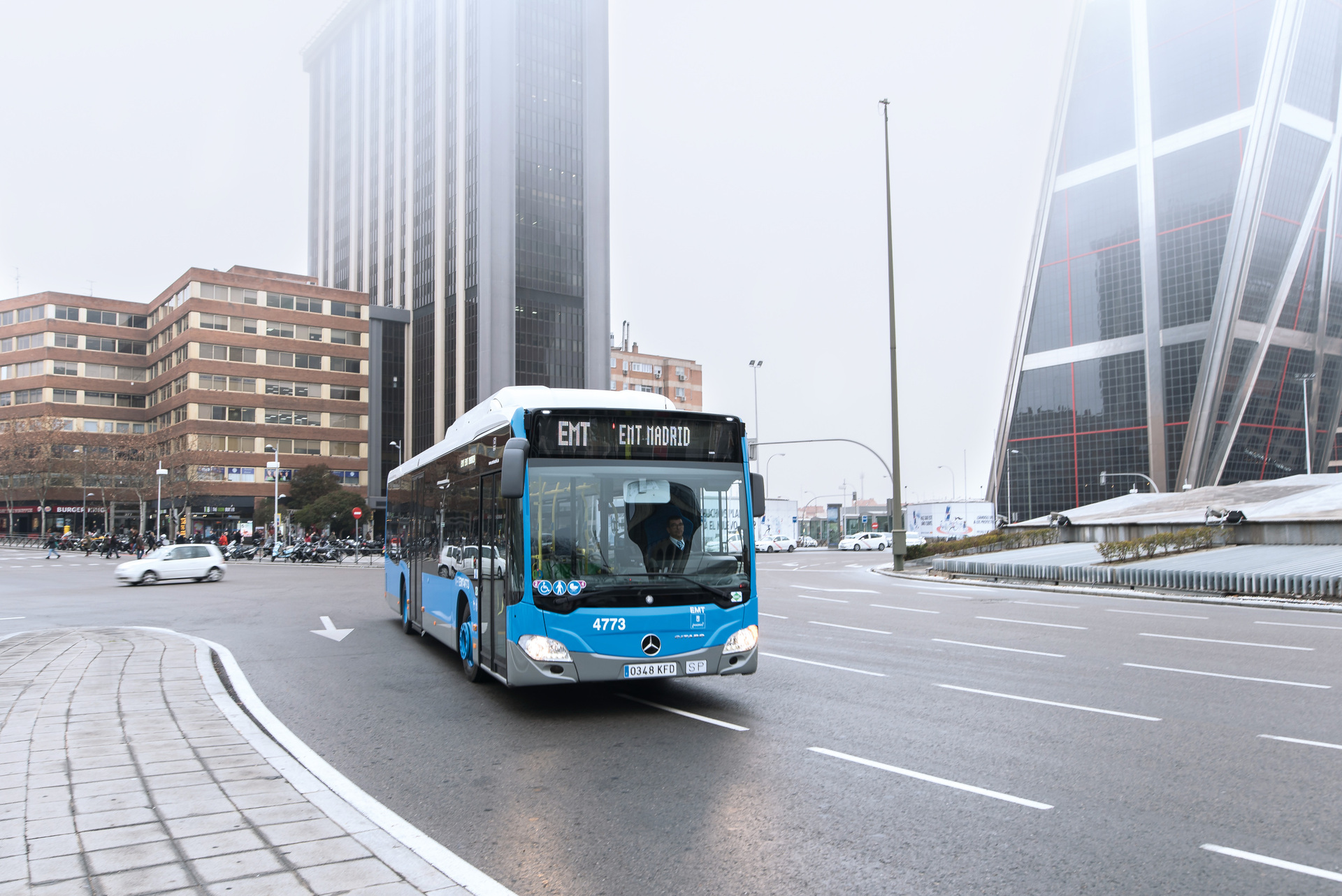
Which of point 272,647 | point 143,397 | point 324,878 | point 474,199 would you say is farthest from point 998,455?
point 324,878

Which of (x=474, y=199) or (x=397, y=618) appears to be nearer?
(x=397, y=618)

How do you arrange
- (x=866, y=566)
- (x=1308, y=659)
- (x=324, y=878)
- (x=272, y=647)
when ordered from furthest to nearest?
(x=866, y=566)
(x=272, y=647)
(x=1308, y=659)
(x=324, y=878)

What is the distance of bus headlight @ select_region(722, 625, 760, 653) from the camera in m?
8.18

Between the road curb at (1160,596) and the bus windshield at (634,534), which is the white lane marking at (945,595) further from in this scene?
the bus windshield at (634,534)

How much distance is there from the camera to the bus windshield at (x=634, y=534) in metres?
7.86

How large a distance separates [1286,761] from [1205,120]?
95233 millimetres

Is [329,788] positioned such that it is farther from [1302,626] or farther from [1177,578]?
[1177,578]

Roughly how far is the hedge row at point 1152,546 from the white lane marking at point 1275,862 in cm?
2370

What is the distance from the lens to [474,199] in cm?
9881

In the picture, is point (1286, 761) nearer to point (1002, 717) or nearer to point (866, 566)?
point (1002, 717)

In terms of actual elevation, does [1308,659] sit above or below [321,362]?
below

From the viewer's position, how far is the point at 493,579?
8844 millimetres

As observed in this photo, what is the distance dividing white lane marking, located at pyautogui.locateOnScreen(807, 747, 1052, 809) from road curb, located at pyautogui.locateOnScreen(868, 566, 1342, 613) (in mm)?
15858

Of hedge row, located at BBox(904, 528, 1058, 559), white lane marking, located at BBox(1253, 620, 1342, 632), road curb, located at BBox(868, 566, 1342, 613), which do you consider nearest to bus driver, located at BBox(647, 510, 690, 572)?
white lane marking, located at BBox(1253, 620, 1342, 632)
